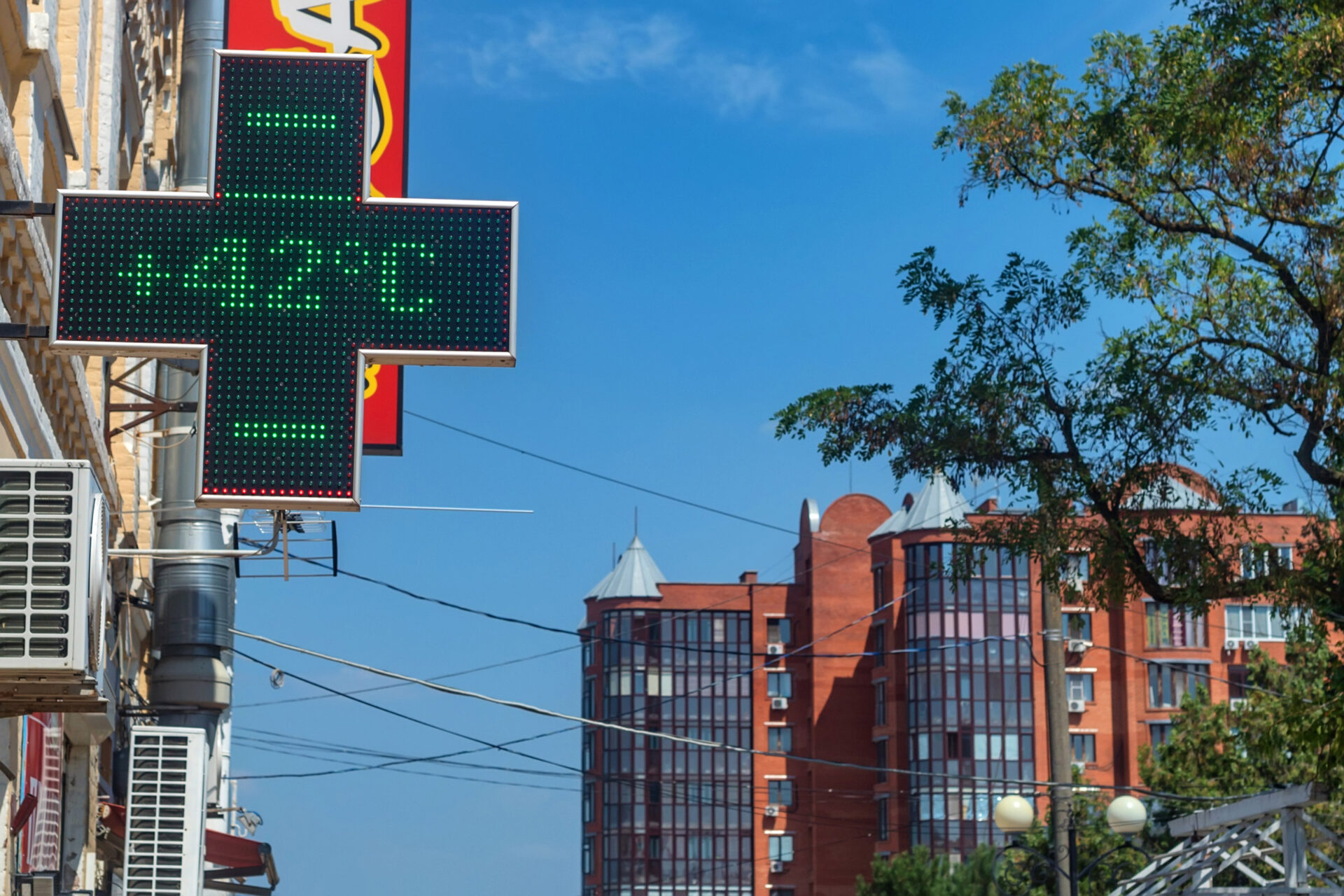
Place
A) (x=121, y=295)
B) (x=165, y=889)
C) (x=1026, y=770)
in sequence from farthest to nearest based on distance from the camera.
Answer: (x=1026, y=770)
(x=165, y=889)
(x=121, y=295)

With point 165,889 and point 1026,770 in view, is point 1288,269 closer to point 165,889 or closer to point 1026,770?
point 165,889

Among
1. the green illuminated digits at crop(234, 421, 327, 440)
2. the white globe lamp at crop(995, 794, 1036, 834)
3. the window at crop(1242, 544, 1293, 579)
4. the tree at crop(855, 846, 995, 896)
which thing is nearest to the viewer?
the green illuminated digits at crop(234, 421, 327, 440)

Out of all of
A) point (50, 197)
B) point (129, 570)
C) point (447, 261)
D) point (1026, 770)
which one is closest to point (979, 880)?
point (1026, 770)

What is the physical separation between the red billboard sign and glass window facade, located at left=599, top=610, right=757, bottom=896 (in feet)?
233

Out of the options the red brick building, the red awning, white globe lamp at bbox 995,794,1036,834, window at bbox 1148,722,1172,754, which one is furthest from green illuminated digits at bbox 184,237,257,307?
window at bbox 1148,722,1172,754

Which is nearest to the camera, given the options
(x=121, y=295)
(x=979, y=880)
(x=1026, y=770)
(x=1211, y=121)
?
(x=121, y=295)

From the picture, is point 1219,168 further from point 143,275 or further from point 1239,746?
point 1239,746

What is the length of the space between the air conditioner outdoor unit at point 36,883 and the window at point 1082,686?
223 ft

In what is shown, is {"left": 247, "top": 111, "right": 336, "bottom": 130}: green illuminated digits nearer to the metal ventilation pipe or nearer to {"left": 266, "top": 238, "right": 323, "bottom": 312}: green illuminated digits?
{"left": 266, "top": 238, "right": 323, "bottom": 312}: green illuminated digits

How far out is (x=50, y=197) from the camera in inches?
468

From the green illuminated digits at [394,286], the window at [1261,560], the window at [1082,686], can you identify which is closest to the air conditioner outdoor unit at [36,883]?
the green illuminated digits at [394,286]

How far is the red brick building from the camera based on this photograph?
7525 centimetres

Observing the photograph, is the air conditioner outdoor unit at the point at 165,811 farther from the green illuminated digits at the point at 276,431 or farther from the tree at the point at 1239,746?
the tree at the point at 1239,746

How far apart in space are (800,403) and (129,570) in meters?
7.26
